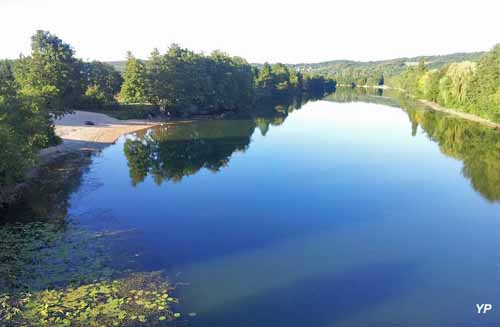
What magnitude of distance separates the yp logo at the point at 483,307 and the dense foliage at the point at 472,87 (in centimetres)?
4912

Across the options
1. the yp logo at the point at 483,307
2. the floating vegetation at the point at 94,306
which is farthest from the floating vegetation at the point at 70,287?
the yp logo at the point at 483,307

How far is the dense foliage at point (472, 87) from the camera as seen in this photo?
194 feet

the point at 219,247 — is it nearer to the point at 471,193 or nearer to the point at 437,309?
the point at 437,309

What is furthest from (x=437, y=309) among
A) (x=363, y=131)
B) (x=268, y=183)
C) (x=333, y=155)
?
(x=363, y=131)

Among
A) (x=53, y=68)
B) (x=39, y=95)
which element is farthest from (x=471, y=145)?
(x=53, y=68)

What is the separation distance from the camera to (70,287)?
47.1ft

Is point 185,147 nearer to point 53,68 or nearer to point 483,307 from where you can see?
point 53,68

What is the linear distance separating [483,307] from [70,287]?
1474 cm

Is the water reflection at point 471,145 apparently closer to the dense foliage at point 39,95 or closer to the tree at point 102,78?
the dense foliage at point 39,95

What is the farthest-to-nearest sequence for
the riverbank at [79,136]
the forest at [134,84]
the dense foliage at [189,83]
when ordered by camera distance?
1. the dense foliage at [189,83]
2. the forest at [134,84]
3. the riverbank at [79,136]

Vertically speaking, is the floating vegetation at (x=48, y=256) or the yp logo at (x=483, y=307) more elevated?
the floating vegetation at (x=48, y=256)

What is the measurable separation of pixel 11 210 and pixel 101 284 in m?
10.5

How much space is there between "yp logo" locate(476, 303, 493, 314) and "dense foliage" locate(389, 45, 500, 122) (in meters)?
49.1

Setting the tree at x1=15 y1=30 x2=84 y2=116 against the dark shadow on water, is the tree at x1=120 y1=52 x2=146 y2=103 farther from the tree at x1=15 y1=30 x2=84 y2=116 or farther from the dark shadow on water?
the dark shadow on water
